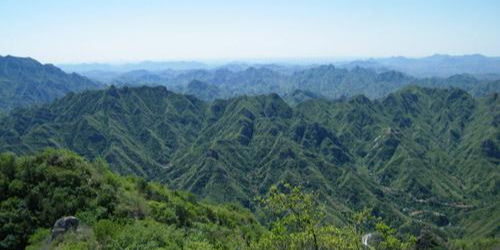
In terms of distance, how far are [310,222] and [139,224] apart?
1135 inches

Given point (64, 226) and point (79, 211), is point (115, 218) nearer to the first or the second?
point (79, 211)

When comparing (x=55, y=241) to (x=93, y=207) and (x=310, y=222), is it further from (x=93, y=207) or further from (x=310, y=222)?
(x=310, y=222)

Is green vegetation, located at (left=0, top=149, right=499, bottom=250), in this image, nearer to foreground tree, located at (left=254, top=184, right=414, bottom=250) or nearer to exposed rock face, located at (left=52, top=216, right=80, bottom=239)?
foreground tree, located at (left=254, top=184, right=414, bottom=250)

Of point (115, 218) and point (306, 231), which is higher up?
point (306, 231)

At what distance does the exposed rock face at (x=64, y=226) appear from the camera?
43406 mm

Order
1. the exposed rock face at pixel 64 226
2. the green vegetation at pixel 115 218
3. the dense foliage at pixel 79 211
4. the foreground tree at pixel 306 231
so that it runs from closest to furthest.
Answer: the foreground tree at pixel 306 231
the green vegetation at pixel 115 218
the dense foliage at pixel 79 211
the exposed rock face at pixel 64 226

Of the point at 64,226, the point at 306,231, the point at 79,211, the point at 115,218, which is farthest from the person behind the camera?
the point at 115,218

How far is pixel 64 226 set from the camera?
144ft

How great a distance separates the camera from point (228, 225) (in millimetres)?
87438

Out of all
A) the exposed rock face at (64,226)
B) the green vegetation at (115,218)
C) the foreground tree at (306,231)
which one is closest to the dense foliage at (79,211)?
the green vegetation at (115,218)

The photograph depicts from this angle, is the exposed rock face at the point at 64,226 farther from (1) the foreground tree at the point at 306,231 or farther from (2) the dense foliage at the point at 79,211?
(1) the foreground tree at the point at 306,231

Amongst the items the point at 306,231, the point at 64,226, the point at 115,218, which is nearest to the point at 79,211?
the point at 115,218

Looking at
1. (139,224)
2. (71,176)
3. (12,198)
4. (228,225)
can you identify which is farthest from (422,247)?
(12,198)

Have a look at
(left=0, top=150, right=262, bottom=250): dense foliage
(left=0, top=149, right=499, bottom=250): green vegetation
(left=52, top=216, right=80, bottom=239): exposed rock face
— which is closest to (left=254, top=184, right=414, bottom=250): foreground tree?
(left=0, top=149, right=499, bottom=250): green vegetation
